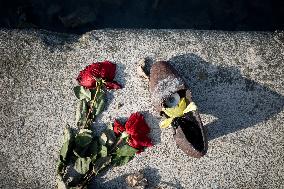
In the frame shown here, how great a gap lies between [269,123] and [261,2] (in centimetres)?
134

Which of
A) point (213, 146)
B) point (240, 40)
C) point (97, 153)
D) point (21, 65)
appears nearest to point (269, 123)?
point (213, 146)

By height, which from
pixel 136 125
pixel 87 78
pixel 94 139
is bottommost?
pixel 94 139

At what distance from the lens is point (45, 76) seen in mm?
3029

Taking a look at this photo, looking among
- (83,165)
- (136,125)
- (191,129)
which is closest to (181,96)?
(191,129)

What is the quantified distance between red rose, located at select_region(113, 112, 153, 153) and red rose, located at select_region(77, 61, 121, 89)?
10.7 inches

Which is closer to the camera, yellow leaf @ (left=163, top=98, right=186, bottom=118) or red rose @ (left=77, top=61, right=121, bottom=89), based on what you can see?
yellow leaf @ (left=163, top=98, right=186, bottom=118)

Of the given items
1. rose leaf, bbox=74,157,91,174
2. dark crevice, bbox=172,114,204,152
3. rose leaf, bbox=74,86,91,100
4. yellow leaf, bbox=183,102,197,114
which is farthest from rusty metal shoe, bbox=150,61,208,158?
rose leaf, bbox=74,157,91,174

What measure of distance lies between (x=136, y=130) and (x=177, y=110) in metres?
0.35

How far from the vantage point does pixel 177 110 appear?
2656 mm

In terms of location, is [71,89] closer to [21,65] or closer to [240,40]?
[21,65]

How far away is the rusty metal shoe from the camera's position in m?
2.75

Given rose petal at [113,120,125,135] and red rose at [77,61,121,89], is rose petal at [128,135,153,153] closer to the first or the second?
rose petal at [113,120,125,135]

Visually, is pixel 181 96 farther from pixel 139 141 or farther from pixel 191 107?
pixel 139 141

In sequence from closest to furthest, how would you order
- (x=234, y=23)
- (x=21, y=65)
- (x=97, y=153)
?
(x=97, y=153) → (x=21, y=65) → (x=234, y=23)
